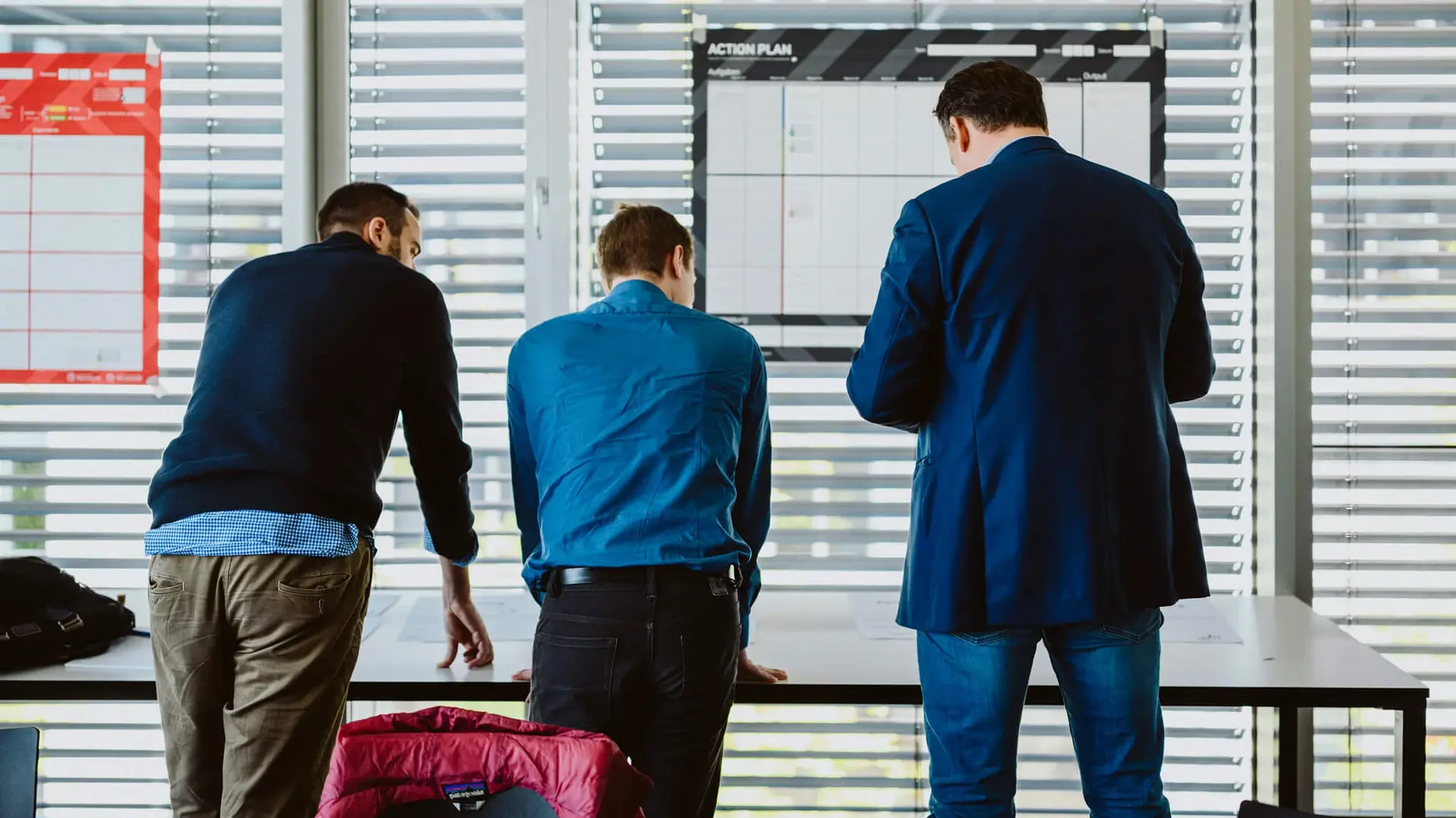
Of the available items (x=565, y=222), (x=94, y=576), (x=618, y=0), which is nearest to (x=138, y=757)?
(x=94, y=576)

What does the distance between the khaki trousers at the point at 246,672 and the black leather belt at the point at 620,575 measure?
1.26ft

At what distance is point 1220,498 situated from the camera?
2.91 metres

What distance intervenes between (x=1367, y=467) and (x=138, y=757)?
3135 mm

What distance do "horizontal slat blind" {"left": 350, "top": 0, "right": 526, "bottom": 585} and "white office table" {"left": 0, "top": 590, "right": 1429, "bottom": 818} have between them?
1.89 feet

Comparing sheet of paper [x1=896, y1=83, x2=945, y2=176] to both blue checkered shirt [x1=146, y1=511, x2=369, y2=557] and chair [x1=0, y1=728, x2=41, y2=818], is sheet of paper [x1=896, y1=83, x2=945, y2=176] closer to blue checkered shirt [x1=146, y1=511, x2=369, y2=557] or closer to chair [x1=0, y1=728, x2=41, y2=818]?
blue checkered shirt [x1=146, y1=511, x2=369, y2=557]

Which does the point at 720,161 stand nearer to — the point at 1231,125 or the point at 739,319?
the point at 739,319

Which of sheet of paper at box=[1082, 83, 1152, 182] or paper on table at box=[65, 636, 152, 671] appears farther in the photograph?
sheet of paper at box=[1082, 83, 1152, 182]

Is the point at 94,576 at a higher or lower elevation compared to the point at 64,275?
lower

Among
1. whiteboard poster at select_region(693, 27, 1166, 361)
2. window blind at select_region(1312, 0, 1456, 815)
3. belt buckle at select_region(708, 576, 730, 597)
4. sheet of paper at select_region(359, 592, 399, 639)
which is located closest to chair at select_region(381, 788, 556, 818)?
belt buckle at select_region(708, 576, 730, 597)

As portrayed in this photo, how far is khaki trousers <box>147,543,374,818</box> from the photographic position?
1.86 metres

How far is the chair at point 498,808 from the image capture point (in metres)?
1.30

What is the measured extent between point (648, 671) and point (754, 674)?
33 cm

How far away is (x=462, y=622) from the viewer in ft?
7.04

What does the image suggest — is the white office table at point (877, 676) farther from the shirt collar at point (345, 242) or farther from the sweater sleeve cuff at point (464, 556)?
the shirt collar at point (345, 242)
